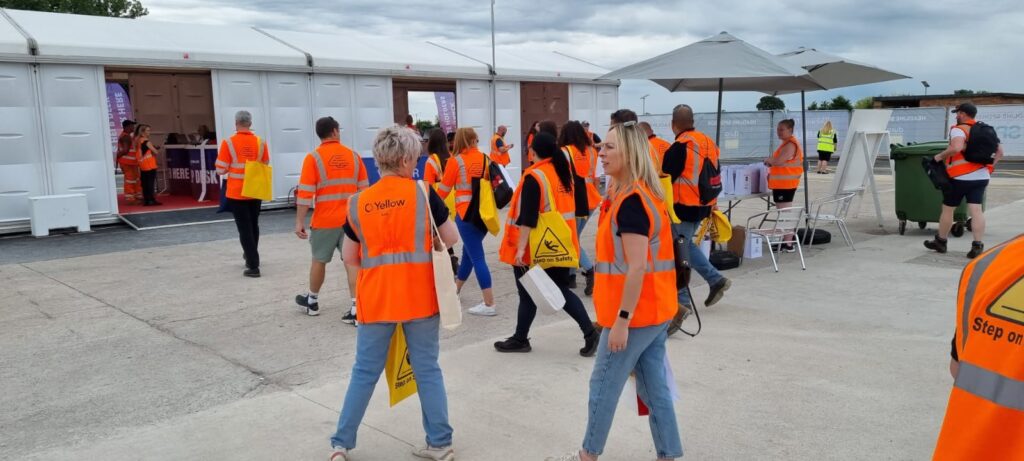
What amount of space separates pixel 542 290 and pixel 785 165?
5.64 meters

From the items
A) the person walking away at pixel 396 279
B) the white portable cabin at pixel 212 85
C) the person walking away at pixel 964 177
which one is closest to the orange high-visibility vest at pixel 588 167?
the person walking away at pixel 396 279

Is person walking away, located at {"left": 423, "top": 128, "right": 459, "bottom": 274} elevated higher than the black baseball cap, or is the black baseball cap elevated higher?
the black baseball cap

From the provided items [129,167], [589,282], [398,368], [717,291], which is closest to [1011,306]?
[398,368]

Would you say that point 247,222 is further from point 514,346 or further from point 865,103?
point 865,103

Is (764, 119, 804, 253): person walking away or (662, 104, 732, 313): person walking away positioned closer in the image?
(662, 104, 732, 313): person walking away

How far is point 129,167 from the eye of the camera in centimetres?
1398

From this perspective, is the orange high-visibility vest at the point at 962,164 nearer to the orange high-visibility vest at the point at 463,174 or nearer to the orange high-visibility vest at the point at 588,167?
the orange high-visibility vest at the point at 588,167

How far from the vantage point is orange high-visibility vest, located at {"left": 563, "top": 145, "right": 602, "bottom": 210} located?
647cm

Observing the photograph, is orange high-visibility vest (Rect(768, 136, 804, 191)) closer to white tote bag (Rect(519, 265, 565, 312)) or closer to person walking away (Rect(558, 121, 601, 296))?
person walking away (Rect(558, 121, 601, 296))

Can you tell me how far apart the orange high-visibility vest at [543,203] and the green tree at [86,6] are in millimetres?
35345

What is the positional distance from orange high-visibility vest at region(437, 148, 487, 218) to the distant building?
105ft

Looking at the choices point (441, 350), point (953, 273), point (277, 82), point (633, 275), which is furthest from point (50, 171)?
point (953, 273)

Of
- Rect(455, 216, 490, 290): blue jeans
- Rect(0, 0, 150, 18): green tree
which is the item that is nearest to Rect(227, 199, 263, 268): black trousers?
Rect(455, 216, 490, 290): blue jeans

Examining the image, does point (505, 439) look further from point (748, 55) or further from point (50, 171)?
point (50, 171)
